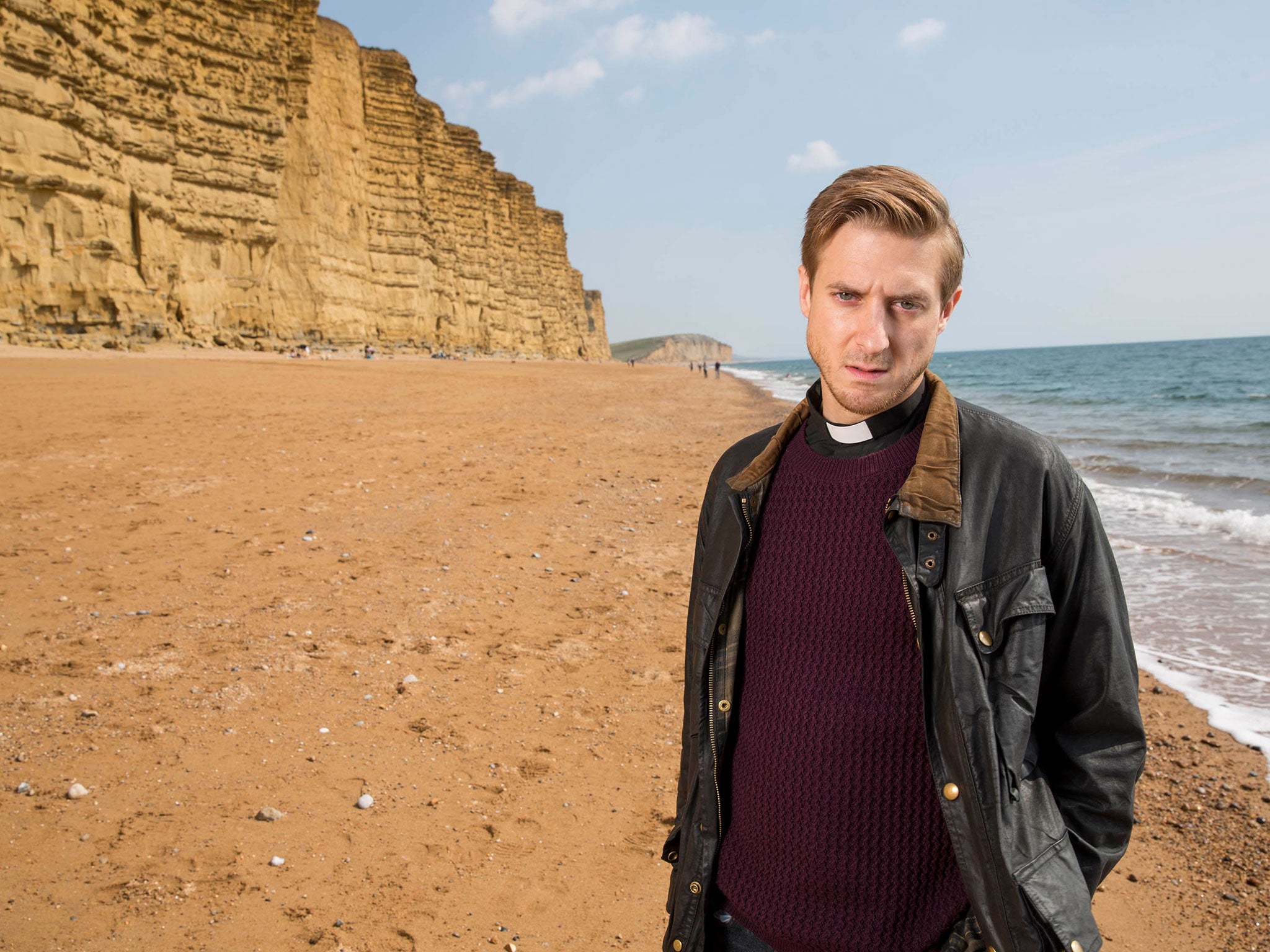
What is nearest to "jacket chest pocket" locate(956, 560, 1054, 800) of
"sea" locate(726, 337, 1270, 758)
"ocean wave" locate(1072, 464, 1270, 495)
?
"sea" locate(726, 337, 1270, 758)

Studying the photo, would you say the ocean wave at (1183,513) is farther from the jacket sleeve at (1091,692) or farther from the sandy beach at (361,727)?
the jacket sleeve at (1091,692)

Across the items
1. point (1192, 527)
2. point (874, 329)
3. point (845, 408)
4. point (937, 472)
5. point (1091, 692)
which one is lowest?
point (1192, 527)

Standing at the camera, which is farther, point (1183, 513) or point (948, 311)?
point (1183, 513)

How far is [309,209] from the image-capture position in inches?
1121

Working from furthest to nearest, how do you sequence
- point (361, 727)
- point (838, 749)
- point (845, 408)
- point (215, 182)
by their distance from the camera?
point (215, 182) < point (361, 727) < point (845, 408) < point (838, 749)

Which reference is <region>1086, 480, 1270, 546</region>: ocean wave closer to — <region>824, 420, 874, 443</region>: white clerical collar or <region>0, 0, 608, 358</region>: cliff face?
<region>824, 420, 874, 443</region>: white clerical collar

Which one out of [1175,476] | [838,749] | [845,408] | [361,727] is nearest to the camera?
[838,749]

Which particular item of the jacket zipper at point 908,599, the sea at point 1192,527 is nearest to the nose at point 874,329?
the jacket zipper at point 908,599

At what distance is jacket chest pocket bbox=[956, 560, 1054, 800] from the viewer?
1242 mm

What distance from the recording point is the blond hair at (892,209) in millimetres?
1370

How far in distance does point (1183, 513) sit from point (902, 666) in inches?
383

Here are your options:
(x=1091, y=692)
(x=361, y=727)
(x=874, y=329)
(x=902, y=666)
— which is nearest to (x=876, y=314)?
(x=874, y=329)

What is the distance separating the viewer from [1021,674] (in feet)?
4.12

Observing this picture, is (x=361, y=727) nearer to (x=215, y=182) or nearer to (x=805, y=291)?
(x=805, y=291)
